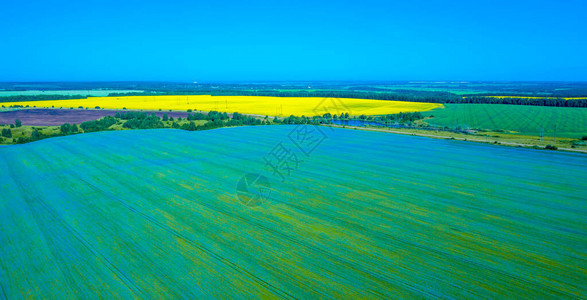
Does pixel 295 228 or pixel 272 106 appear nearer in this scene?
pixel 295 228

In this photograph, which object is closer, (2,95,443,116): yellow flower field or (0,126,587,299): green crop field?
(0,126,587,299): green crop field

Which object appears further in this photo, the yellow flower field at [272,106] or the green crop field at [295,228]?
the yellow flower field at [272,106]

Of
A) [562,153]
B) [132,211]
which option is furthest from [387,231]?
[562,153]

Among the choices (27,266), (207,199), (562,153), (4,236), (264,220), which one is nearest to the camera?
(27,266)

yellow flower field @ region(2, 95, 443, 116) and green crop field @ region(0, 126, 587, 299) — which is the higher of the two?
yellow flower field @ region(2, 95, 443, 116)

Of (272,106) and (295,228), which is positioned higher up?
(272,106)

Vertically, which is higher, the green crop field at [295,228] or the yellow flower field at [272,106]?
the yellow flower field at [272,106]

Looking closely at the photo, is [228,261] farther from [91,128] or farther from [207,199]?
[91,128]

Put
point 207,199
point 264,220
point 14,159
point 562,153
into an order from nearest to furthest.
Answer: point 264,220 < point 207,199 < point 14,159 < point 562,153
